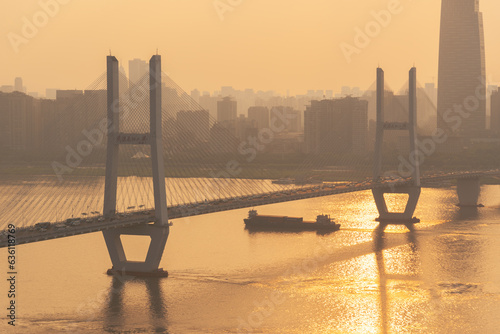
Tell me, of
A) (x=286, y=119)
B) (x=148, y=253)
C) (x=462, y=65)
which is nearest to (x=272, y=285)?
(x=148, y=253)

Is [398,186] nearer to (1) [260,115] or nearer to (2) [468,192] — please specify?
(2) [468,192]

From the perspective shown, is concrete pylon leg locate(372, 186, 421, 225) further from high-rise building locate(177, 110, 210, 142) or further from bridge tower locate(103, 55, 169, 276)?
bridge tower locate(103, 55, 169, 276)

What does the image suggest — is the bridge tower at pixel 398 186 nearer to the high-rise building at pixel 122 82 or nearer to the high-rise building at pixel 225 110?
the high-rise building at pixel 122 82

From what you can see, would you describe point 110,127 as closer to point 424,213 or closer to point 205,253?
point 205,253

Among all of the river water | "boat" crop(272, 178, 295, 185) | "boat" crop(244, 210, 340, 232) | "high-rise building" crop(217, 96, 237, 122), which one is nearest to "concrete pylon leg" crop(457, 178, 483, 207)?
the river water

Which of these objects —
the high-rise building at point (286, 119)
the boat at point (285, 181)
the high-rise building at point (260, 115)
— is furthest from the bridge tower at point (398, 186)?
the high-rise building at point (260, 115)

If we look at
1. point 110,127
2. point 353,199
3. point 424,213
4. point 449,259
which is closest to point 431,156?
point 353,199
